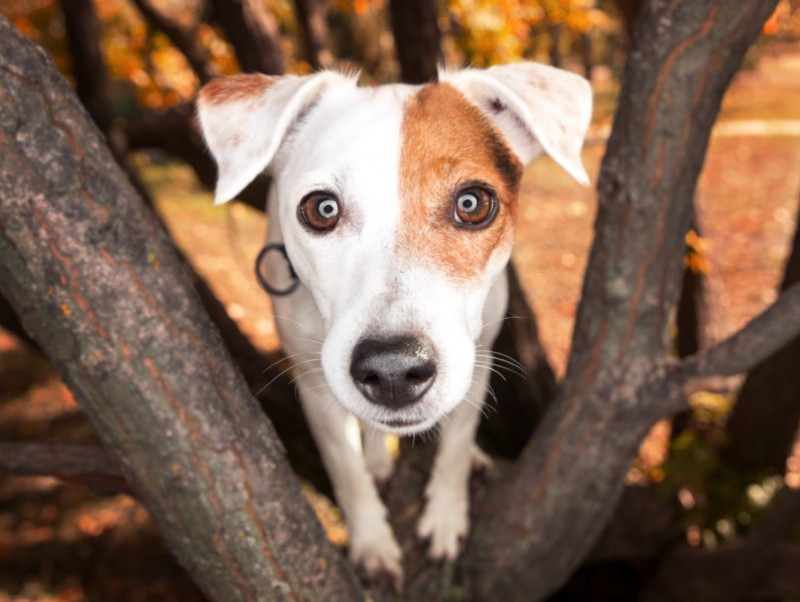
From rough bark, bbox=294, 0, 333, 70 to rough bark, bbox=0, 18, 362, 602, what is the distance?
12.2 ft

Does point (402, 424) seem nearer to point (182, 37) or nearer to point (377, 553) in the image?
point (377, 553)

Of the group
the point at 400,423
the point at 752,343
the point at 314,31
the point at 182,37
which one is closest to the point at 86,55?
the point at 182,37

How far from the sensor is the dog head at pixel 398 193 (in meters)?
2.12

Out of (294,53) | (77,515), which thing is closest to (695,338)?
(77,515)

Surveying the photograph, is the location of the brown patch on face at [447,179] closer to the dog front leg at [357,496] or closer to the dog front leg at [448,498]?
the dog front leg at [448,498]

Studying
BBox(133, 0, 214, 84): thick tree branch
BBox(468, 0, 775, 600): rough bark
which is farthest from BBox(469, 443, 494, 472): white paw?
BBox(133, 0, 214, 84): thick tree branch

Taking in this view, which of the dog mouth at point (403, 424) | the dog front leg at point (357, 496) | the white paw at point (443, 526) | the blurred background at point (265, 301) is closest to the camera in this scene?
the dog mouth at point (403, 424)

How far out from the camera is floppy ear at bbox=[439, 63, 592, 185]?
2438 mm

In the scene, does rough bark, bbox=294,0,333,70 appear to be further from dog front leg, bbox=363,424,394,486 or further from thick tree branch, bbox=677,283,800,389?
thick tree branch, bbox=677,283,800,389

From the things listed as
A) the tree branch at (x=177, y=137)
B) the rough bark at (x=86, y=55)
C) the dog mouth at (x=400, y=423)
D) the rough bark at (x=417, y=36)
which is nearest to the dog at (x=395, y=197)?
the dog mouth at (x=400, y=423)

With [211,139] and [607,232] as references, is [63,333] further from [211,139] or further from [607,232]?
[607,232]

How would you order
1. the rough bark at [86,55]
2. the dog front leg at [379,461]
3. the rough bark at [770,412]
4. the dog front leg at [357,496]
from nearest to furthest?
the dog front leg at [357,496] → the dog front leg at [379,461] → the rough bark at [770,412] → the rough bark at [86,55]

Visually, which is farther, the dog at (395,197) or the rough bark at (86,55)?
the rough bark at (86,55)

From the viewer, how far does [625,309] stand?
2.92 metres
